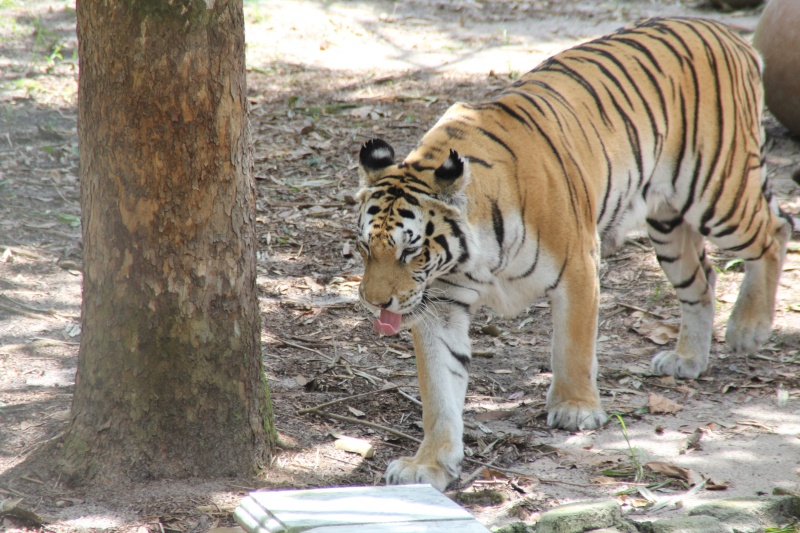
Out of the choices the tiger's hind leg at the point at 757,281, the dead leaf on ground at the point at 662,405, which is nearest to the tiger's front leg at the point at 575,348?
the dead leaf on ground at the point at 662,405

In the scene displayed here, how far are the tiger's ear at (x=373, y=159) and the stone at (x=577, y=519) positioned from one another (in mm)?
1467

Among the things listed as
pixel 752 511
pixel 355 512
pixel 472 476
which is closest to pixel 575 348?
pixel 472 476

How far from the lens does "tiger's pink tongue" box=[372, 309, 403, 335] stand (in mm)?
3428

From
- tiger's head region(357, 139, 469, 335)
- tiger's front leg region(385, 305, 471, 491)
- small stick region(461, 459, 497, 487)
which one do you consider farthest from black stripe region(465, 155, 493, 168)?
small stick region(461, 459, 497, 487)

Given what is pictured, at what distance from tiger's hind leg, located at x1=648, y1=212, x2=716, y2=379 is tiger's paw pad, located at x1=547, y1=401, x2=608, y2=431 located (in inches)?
33.5

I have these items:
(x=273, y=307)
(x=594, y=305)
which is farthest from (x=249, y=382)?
(x=273, y=307)

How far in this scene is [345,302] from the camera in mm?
5176

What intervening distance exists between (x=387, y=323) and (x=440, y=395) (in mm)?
372

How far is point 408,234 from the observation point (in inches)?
130

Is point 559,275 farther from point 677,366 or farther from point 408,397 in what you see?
point 677,366

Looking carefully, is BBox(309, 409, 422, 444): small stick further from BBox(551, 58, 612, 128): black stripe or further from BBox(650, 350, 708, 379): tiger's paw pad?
BBox(551, 58, 612, 128): black stripe

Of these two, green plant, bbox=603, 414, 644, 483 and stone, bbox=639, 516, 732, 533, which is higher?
stone, bbox=639, 516, 732, 533

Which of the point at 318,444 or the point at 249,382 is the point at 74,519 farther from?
the point at 318,444

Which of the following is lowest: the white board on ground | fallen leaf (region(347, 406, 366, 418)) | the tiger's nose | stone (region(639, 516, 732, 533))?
fallen leaf (region(347, 406, 366, 418))
